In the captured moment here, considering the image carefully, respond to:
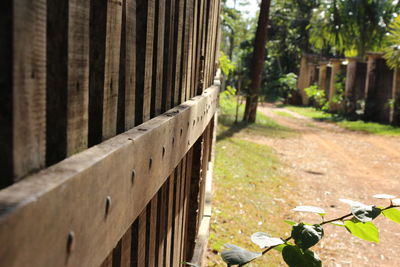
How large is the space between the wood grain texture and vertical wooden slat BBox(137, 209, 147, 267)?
796 millimetres

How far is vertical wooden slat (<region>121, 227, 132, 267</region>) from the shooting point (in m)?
1.35

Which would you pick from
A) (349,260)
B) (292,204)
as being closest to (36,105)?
(349,260)

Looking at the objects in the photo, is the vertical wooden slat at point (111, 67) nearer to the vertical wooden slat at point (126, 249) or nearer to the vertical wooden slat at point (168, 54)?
the vertical wooden slat at point (126, 249)

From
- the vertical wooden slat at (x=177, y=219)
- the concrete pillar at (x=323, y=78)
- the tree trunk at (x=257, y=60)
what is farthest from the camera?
the concrete pillar at (x=323, y=78)

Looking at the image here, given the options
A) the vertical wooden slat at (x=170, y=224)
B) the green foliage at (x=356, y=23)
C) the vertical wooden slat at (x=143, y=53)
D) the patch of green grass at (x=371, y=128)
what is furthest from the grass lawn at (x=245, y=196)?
the green foliage at (x=356, y=23)

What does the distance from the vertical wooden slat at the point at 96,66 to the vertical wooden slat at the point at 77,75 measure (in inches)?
3.9

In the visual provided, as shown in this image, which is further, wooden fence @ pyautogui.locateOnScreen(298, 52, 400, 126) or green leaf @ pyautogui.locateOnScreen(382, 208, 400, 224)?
wooden fence @ pyautogui.locateOnScreen(298, 52, 400, 126)

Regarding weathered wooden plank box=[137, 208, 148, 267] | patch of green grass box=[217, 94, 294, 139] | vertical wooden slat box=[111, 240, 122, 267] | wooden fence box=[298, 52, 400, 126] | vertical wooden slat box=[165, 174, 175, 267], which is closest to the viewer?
vertical wooden slat box=[111, 240, 122, 267]

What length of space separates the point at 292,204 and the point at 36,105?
257 inches

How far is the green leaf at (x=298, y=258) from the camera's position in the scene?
139cm

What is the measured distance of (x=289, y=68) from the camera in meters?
42.4

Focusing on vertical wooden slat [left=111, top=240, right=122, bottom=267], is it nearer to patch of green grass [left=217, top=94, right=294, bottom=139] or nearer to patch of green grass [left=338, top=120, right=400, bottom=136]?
patch of green grass [left=217, top=94, right=294, bottom=139]

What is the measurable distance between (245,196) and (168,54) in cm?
560

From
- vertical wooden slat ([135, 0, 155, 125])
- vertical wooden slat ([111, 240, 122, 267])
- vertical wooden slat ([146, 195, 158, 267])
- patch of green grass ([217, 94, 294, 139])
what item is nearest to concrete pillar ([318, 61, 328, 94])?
patch of green grass ([217, 94, 294, 139])
